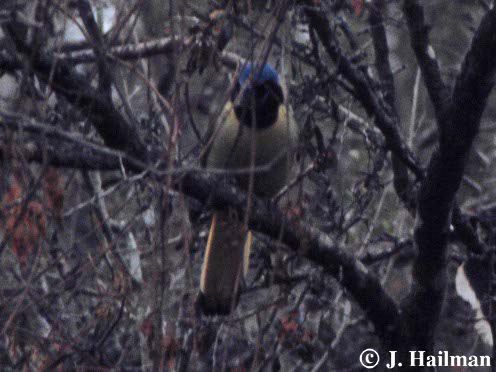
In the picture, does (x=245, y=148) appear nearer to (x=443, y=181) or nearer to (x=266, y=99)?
(x=266, y=99)

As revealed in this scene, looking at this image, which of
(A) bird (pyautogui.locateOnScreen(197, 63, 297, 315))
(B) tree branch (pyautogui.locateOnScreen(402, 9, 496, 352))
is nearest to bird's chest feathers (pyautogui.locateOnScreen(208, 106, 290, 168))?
(A) bird (pyautogui.locateOnScreen(197, 63, 297, 315))

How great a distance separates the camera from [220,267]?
4.67 metres

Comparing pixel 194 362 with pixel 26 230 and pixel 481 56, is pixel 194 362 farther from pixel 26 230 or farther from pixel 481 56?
pixel 481 56

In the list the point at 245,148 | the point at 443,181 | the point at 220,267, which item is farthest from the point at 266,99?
the point at 443,181

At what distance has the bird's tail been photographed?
4516mm

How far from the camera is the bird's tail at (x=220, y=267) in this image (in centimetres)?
452

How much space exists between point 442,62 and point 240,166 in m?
3.26

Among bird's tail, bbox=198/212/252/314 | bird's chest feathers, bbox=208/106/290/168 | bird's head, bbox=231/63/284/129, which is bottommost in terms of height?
bird's tail, bbox=198/212/252/314

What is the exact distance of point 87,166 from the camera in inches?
138

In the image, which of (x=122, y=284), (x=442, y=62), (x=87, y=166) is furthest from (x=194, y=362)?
(x=442, y=62)

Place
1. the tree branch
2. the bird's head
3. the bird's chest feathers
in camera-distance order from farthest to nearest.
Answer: the bird's chest feathers
the bird's head
the tree branch

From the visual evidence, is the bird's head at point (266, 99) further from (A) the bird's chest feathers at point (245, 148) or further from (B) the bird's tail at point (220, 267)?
(B) the bird's tail at point (220, 267)

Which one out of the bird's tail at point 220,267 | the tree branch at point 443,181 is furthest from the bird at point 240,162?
the tree branch at point 443,181

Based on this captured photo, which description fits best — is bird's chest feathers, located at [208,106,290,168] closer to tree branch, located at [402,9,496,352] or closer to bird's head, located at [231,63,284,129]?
bird's head, located at [231,63,284,129]
